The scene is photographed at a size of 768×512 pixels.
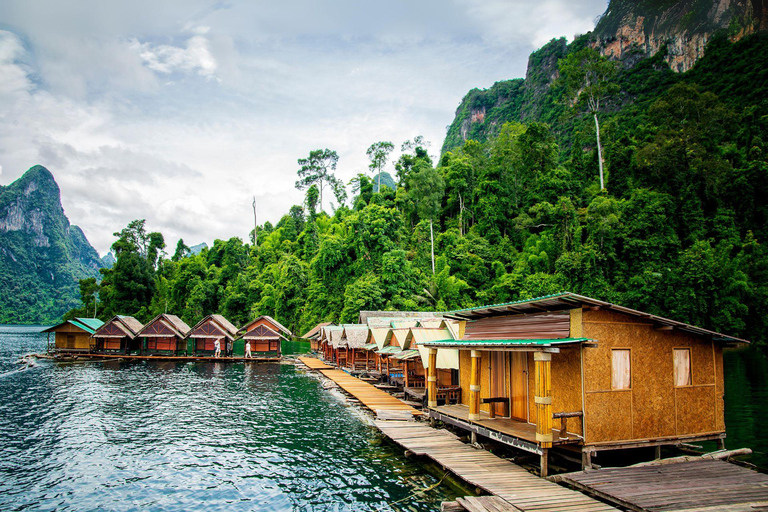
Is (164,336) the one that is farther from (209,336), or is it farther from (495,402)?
(495,402)

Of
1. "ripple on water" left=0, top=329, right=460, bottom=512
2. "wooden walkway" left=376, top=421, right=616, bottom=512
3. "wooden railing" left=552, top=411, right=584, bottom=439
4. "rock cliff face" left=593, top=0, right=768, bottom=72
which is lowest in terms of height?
"ripple on water" left=0, top=329, right=460, bottom=512

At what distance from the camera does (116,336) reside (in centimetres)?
4606

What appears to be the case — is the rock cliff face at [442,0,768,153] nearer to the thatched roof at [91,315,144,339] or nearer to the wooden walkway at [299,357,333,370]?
the wooden walkway at [299,357,333,370]

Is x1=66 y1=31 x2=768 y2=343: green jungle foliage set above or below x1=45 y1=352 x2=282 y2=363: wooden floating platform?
above

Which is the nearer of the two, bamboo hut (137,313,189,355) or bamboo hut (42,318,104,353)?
bamboo hut (137,313,189,355)

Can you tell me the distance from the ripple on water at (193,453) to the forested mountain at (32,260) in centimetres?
14666

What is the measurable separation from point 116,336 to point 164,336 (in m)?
4.87

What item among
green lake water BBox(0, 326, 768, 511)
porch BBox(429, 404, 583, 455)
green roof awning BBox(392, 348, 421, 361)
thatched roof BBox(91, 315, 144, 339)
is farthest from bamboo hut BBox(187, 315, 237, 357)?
porch BBox(429, 404, 583, 455)

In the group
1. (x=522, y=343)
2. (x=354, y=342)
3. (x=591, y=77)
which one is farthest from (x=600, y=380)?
(x=591, y=77)

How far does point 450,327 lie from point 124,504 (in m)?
14.4

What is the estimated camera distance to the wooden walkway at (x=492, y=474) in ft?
30.6

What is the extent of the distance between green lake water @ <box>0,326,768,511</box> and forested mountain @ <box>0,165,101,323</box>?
144 meters

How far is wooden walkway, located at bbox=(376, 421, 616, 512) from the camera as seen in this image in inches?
368

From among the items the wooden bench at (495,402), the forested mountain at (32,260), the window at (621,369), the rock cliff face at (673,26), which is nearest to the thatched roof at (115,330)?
the wooden bench at (495,402)
